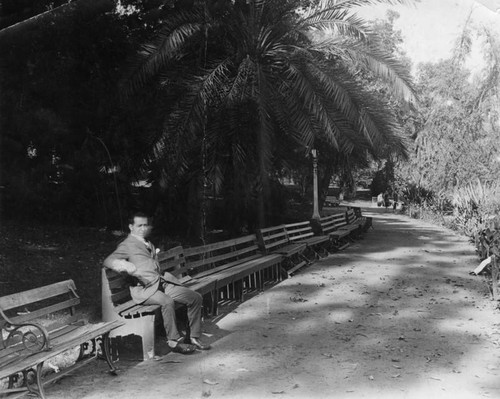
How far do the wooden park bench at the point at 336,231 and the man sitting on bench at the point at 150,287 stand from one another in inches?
344

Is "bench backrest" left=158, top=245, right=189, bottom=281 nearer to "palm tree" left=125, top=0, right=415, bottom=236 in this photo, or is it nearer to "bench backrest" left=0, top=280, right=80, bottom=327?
"bench backrest" left=0, top=280, right=80, bottom=327

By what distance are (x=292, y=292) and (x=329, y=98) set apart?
4.50 metres

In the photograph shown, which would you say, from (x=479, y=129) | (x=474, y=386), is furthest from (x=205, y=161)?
(x=479, y=129)

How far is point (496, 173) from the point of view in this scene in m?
20.4

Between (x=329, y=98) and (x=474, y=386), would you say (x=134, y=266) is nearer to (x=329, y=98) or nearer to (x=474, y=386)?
(x=474, y=386)

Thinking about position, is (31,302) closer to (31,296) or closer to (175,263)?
(31,296)

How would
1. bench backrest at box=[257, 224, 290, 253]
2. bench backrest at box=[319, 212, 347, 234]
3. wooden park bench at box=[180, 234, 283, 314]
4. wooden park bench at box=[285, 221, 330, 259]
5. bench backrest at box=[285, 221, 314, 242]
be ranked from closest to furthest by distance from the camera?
wooden park bench at box=[180, 234, 283, 314] → bench backrest at box=[257, 224, 290, 253] → wooden park bench at box=[285, 221, 330, 259] → bench backrest at box=[285, 221, 314, 242] → bench backrest at box=[319, 212, 347, 234]

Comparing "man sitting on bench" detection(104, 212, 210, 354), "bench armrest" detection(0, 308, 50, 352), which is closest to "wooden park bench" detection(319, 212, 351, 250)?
"man sitting on bench" detection(104, 212, 210, 354)

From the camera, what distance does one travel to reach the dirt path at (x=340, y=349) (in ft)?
15.1

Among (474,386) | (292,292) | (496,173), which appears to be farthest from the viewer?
(496,173)

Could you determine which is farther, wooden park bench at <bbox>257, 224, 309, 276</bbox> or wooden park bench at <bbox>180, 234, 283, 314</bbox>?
wooden park bench at <bbox>257, 224, 309, 276</bbox>

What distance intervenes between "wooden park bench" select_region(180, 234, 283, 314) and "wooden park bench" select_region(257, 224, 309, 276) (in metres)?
0.18

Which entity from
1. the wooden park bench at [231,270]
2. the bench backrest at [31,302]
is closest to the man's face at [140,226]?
the bench backrest at [31,302]

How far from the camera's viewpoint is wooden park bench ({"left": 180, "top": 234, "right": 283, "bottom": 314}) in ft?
24.8
